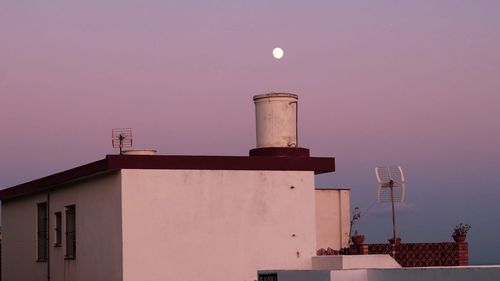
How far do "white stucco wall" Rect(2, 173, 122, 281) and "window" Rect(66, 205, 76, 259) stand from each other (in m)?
0.24

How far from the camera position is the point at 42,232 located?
3431 centimetres

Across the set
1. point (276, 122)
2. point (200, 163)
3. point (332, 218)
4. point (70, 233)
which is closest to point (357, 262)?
point (200, 163)

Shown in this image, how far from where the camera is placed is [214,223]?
27.8m

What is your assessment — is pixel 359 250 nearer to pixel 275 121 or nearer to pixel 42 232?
pixel 275 121

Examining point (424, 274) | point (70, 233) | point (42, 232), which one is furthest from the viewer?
point (42, 232)

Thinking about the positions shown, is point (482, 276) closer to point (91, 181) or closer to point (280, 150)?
point (280, 150)

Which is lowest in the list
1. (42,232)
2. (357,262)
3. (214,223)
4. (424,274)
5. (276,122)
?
(424,274)

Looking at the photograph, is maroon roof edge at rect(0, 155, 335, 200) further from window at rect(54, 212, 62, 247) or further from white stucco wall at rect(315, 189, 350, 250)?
white stucco wall at rect(315, 189, 350, 250)

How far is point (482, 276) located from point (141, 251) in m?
→ 9.60

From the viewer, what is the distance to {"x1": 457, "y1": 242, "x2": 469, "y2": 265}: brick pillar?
95.0 feet

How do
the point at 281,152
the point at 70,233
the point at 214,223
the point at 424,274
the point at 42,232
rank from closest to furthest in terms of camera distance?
1. the point at 424,274
2. the point at 214,223
3. the point at 281,152
4. the point at 70,233
5. the point at 42,232

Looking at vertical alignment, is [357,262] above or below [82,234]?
below

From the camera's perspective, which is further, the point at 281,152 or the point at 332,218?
A: the point at 332,218

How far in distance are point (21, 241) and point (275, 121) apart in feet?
39.1
